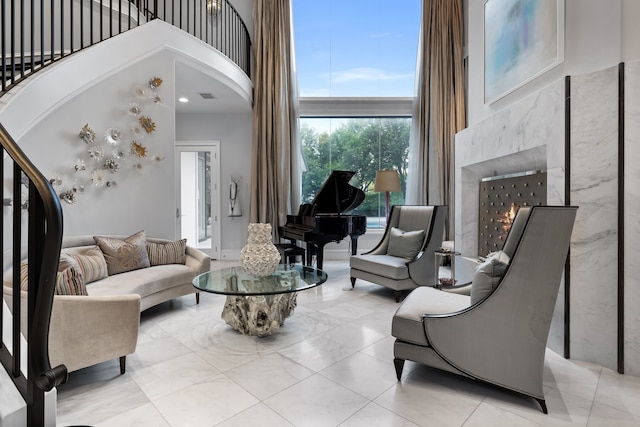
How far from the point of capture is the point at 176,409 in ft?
6.21

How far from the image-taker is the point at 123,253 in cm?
343

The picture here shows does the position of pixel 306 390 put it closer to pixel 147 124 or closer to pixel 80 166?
pixel 80 166

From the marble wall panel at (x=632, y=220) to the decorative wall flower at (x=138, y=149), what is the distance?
4488 millimetres

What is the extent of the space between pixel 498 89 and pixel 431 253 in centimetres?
190

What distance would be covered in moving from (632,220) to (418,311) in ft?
4.93

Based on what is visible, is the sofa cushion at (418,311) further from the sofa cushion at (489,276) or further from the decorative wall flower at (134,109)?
the decorative wall flower at (134,109)

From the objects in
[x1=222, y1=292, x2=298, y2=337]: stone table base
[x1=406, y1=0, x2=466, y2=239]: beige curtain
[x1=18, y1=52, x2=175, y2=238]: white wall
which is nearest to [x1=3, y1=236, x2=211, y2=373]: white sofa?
[x1=222, y1=292, x2=298, y2=337]: stone table base

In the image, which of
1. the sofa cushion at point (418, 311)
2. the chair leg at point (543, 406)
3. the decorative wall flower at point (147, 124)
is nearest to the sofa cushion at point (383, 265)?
the sofa cushion at point (418, 311)

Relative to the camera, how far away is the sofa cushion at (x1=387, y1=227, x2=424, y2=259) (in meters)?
4.04

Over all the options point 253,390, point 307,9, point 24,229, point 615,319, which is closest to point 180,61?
point 24,229

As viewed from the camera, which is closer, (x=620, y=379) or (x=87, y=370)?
(x=620, y=379)

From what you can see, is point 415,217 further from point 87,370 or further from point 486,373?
point 87,370

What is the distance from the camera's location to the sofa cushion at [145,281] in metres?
2.87

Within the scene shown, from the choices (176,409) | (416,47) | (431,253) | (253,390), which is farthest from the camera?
(416,47)
